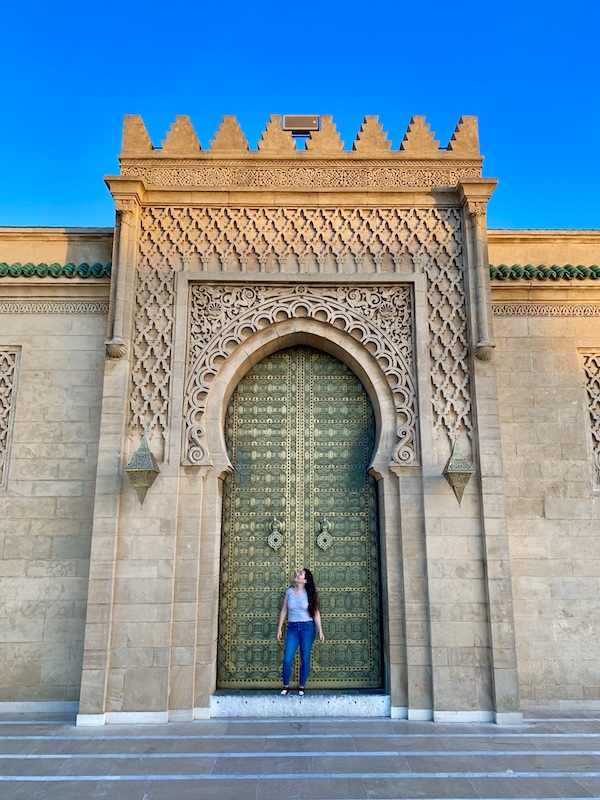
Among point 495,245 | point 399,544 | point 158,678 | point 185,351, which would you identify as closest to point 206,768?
point 158,678

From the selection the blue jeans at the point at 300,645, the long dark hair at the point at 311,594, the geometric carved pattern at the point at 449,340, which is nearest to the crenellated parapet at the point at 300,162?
the geometric carved pattern at the point at 449,340

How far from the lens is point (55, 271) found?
7.02 m

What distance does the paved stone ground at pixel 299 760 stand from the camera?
14.0ft

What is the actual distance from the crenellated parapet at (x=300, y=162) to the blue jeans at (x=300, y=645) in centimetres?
490

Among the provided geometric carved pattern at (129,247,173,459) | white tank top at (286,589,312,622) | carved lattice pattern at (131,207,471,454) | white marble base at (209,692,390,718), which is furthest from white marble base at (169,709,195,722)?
carved lattice pattern at (131,207,471,454)

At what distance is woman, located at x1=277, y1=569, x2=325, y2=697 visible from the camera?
607 centimetres

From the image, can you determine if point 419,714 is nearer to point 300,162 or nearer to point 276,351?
point 276,351

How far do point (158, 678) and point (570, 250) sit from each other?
697cm

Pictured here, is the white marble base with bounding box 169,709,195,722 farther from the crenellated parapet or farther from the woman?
the crenellated parapet

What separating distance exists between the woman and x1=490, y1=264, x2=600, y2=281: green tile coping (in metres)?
4.15

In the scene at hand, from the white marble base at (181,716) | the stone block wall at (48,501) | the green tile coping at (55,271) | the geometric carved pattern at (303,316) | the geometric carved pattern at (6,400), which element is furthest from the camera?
the green tile coping at (55,271)

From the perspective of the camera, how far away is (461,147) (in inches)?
282

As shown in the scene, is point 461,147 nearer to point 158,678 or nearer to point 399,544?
point 399,544

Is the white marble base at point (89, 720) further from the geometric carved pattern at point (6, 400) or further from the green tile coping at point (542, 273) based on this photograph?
the green tile coping at point (542, 273)
